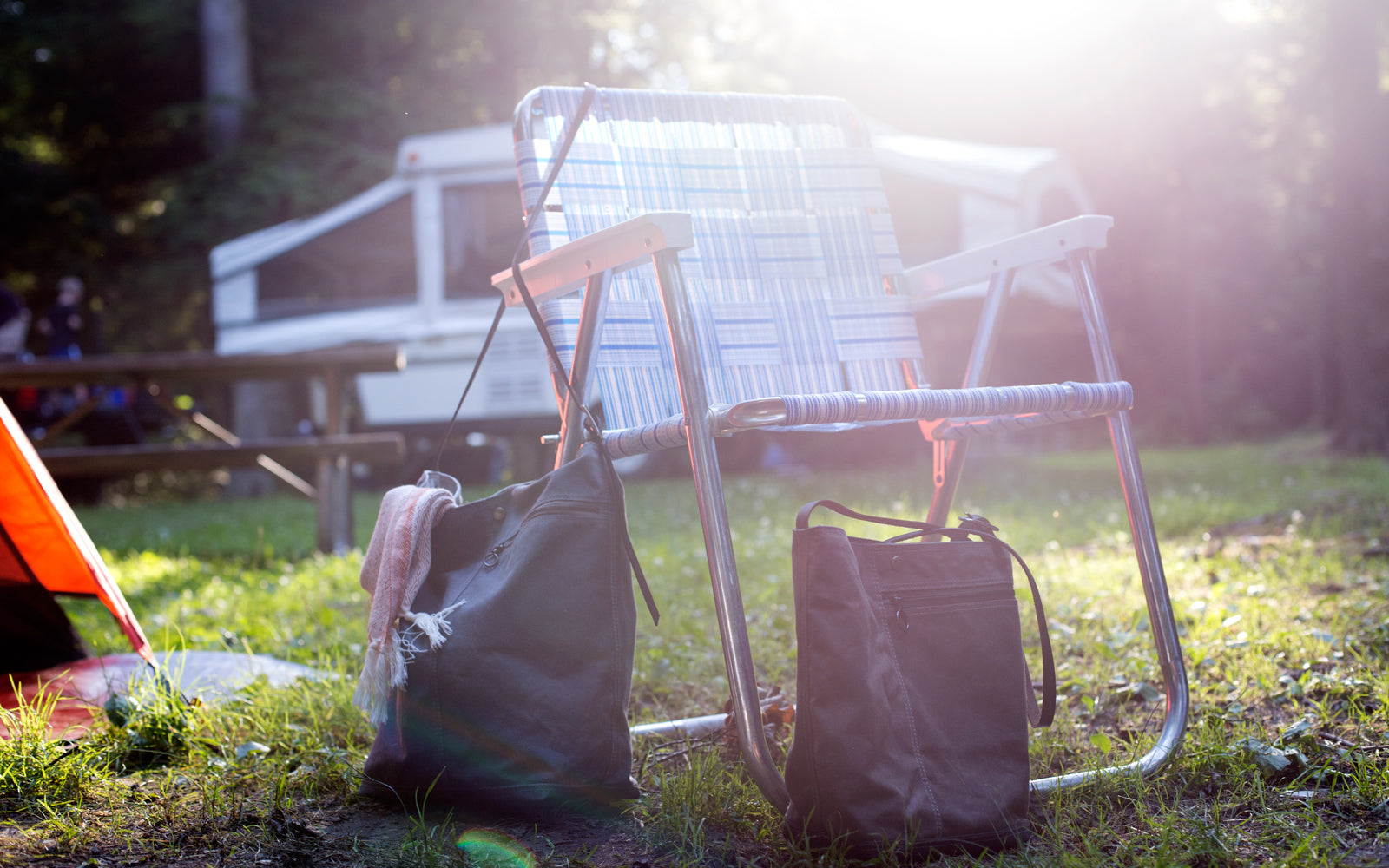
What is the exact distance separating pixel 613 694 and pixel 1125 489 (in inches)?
34.9

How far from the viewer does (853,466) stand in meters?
7.84

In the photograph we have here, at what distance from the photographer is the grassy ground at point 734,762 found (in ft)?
4.27

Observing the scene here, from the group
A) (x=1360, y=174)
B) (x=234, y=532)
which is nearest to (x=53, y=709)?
(x=234, y=532)

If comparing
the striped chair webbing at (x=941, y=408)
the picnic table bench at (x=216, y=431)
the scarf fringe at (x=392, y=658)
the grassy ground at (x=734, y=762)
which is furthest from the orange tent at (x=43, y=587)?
the picnic table bench at (x=216, y=431)

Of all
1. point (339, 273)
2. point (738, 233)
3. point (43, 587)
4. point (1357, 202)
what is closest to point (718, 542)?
point (738, 233)

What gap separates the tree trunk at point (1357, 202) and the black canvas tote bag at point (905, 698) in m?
6.38

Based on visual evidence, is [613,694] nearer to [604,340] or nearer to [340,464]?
[604,340]

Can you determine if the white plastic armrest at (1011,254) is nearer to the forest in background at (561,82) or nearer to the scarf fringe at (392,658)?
the scarf fringe at (392,658)

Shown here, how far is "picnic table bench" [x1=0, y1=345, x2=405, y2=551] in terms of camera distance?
13.4ft

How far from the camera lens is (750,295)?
198cm

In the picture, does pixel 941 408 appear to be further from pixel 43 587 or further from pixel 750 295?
pixel 43 587

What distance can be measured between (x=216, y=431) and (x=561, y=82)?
7.36 meters

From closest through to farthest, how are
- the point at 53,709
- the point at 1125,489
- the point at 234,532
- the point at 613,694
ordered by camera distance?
1. the point at 613,694
2. the point at 1125,489
3. the point at 53,709
4. the point at 234,532

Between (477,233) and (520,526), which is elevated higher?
(477,233)
